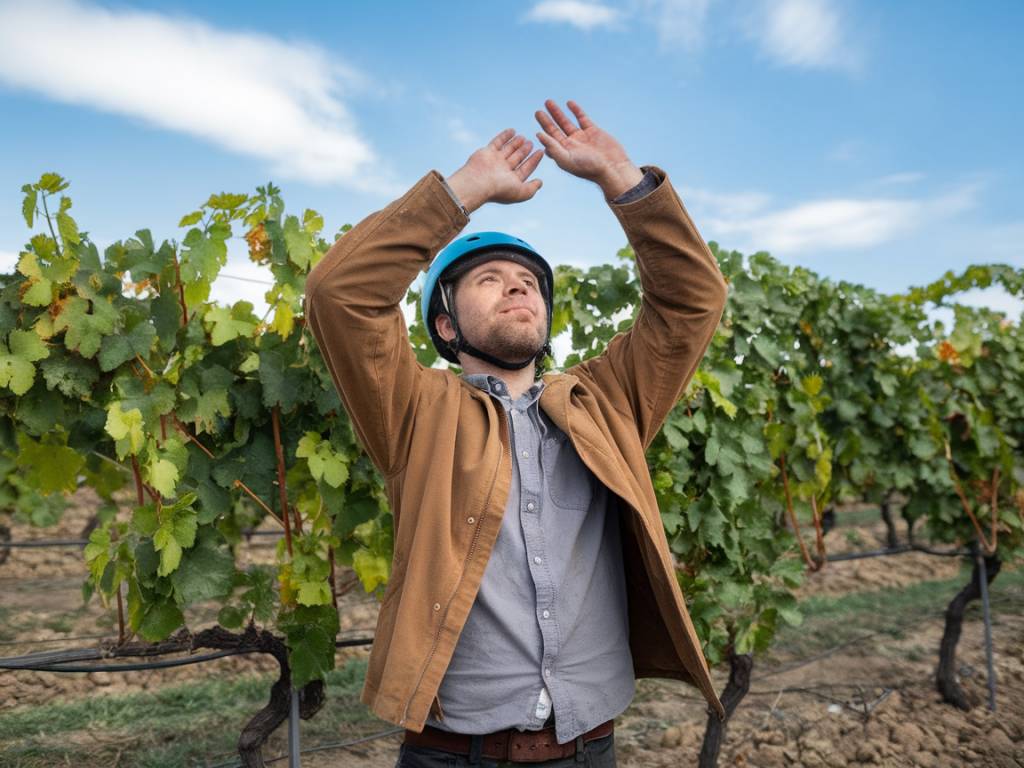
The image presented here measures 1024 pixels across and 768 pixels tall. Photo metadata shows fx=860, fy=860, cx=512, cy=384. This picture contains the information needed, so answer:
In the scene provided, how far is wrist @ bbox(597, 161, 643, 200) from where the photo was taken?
76.6 inches

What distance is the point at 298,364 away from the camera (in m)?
2.67

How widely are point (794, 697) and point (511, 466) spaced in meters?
3.86

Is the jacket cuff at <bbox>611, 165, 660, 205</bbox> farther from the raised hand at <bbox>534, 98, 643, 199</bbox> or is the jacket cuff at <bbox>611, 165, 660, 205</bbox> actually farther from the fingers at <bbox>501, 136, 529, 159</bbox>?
the fingers at <bbox>501, 136, 529, 159</bbox>

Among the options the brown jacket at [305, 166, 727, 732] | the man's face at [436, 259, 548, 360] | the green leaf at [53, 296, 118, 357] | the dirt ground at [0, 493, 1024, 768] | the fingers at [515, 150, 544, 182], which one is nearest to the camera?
the brown jacket at [305, 166, 727, 732]

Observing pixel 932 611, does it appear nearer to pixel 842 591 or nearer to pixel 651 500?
→ pixel 842 591

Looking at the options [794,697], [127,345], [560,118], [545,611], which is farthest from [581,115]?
[794,697]

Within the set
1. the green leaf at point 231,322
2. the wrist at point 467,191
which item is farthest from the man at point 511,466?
the green leaf at point 231,322

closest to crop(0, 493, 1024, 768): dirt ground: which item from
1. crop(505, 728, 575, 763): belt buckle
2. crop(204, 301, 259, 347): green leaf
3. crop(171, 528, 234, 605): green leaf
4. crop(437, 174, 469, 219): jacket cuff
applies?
crop(171, 528, 234, 605): green leaf

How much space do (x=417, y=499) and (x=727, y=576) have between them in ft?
7.18

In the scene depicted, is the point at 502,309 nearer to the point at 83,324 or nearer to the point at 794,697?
the point at 83,324

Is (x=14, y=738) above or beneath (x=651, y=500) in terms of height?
beneath

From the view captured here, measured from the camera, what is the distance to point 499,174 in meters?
1.88

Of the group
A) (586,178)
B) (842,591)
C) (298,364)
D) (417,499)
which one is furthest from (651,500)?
(842,591)

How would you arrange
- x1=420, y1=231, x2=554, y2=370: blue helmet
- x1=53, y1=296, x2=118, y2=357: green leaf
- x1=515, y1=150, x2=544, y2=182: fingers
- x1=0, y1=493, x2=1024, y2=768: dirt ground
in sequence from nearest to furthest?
x1=515, y1=150, x2=544, y2=182: fingers
x1=420, y1=231, x2=554, y2=370: blue helmet
x1=53, y1=296, x2=118, y2=357: green leaf
x1=0, y1=493, x2=1024, y2=768: dirt ground
